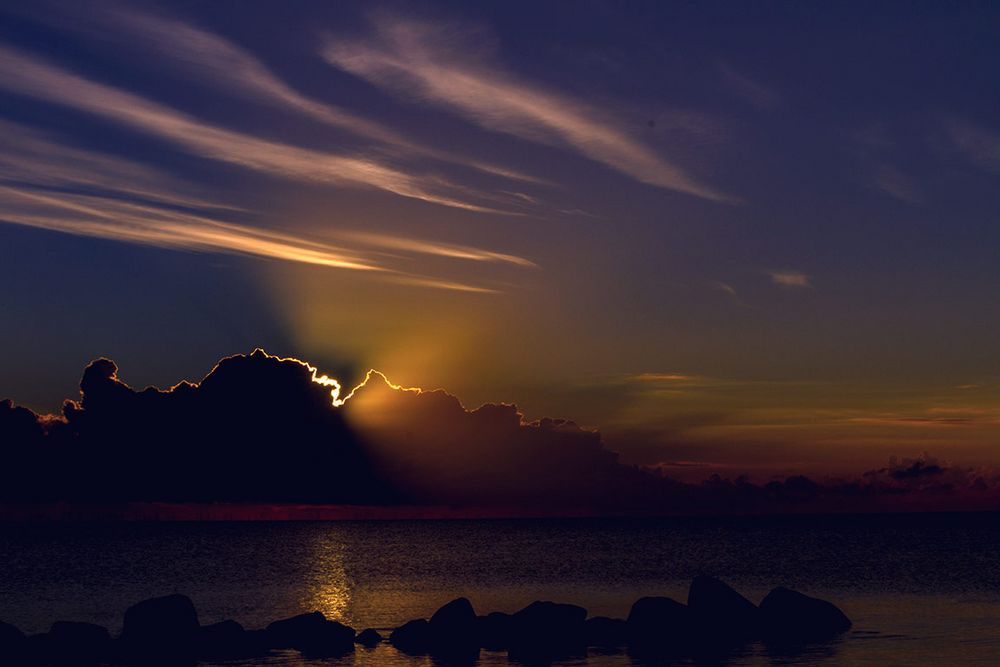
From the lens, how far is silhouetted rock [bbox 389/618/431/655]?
52066 mm

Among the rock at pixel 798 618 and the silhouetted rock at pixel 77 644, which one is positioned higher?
the rock at pixel 798 618

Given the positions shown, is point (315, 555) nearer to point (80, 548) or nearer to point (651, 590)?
point (80, 548)

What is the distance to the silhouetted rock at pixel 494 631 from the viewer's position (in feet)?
175

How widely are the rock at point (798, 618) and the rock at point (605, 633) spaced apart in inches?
265

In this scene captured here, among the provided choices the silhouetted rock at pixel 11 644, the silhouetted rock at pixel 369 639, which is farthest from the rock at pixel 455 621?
the silhouetted rock at pixel 11 644

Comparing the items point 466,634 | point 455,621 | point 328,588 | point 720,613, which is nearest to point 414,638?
point 455,621

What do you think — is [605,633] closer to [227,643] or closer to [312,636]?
[312,636]

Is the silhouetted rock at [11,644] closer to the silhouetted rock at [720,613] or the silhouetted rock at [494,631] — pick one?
the silhouetted rock at [494,631]

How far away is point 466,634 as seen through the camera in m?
54.0

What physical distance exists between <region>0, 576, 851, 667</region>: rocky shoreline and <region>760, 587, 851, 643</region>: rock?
53 mm

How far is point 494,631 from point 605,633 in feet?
17.0

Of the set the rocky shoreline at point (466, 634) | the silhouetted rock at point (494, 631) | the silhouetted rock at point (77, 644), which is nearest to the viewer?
the silhouetted rock at point (77, 644)

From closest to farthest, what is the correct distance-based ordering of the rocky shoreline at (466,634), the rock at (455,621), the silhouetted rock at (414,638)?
the rocky shoreline at (466,634) → the silhouetted rock at (414,638) → the rock at (455,621)

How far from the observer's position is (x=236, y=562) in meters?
151
